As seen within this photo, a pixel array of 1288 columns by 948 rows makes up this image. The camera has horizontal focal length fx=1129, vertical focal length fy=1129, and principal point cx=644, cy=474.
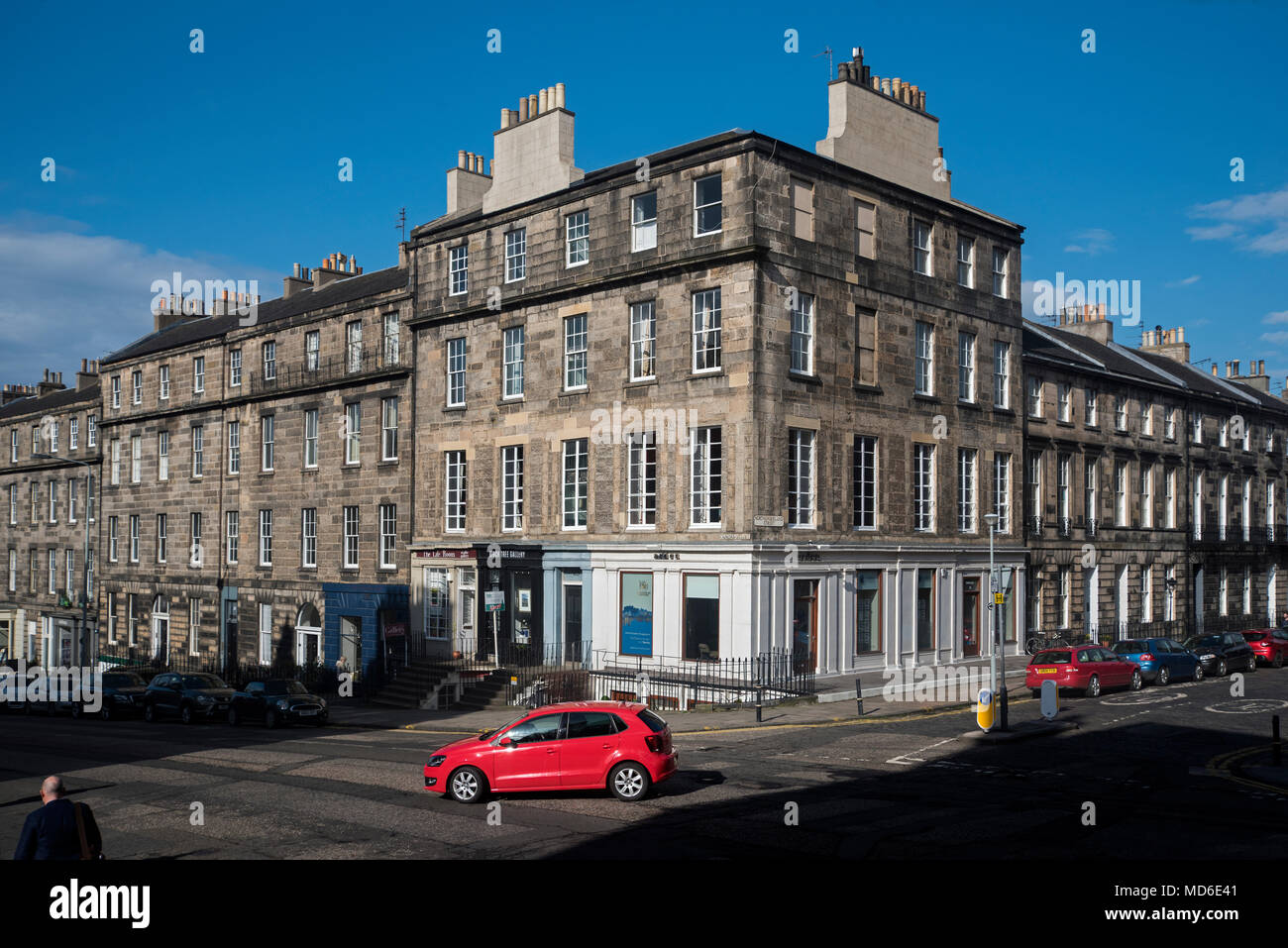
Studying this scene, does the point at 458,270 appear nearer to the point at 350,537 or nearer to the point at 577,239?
the point at 577,239

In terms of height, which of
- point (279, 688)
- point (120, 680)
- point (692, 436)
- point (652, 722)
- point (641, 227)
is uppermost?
point (641, 227)

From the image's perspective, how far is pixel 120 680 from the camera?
126 feet

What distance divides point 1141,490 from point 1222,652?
1304cm

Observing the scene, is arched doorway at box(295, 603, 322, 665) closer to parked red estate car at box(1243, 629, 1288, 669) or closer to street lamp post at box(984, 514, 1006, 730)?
street lamp post at box(984, 514, 1006, 730)

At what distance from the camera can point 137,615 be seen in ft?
184

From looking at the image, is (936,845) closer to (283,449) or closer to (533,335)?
(533,335)

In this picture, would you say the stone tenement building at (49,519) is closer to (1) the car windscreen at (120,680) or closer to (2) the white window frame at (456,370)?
(1) the car windscreen at (120,680)

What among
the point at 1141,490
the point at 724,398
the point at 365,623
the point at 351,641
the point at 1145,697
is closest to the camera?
the point at 1145,697

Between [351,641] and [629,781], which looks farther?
[351,641]

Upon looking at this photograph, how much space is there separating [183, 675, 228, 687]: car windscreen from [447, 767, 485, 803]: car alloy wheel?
21268 millimetres

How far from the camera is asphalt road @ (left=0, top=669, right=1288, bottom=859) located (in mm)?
14453

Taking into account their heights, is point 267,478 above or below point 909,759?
above

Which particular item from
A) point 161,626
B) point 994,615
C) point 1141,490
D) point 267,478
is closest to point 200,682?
point 267,478

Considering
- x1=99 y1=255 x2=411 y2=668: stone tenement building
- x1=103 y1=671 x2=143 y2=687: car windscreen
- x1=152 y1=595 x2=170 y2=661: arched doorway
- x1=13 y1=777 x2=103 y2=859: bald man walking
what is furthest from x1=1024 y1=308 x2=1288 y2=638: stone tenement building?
x1=152 y1=595 x2=170 y2=661: arched doorway
